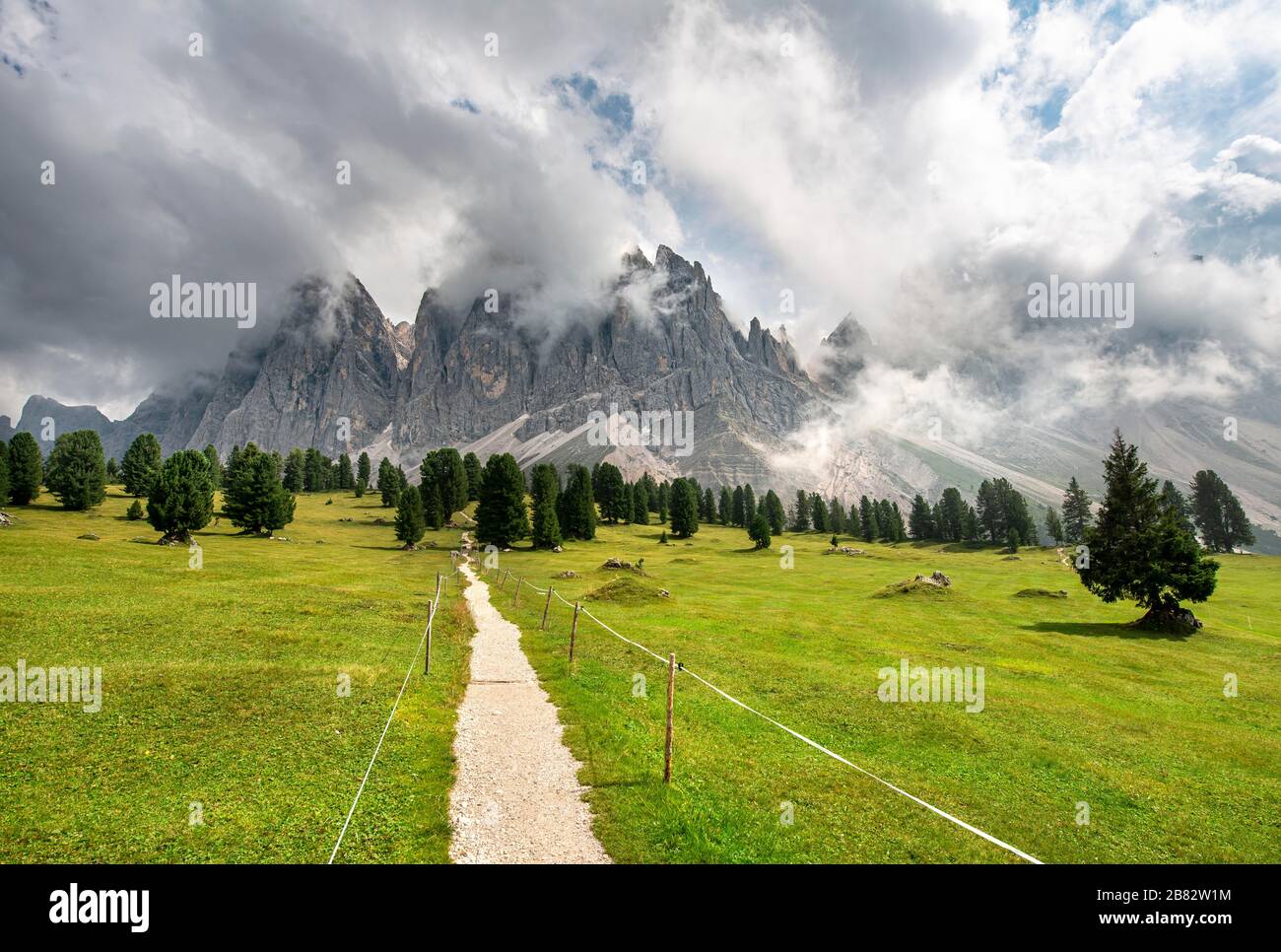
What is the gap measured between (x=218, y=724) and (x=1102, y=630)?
60.8 meters

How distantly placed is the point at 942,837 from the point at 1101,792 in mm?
7734

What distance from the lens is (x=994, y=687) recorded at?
27719 mm

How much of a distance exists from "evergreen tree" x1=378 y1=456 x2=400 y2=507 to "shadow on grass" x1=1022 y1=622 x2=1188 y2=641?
154 meters

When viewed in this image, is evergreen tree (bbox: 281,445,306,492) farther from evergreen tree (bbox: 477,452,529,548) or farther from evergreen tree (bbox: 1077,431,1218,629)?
evergreen tree (bbox: 1077,431,1218,629)

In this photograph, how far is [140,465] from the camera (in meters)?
126

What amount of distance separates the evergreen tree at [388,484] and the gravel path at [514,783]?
151 metres

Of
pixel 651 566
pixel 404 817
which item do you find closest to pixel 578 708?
pixel 404 817

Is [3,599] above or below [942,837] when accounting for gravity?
above

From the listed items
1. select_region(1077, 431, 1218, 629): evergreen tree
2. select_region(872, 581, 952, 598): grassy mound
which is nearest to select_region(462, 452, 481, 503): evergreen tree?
select_region(872, 581, 952, 598): grassy mound
